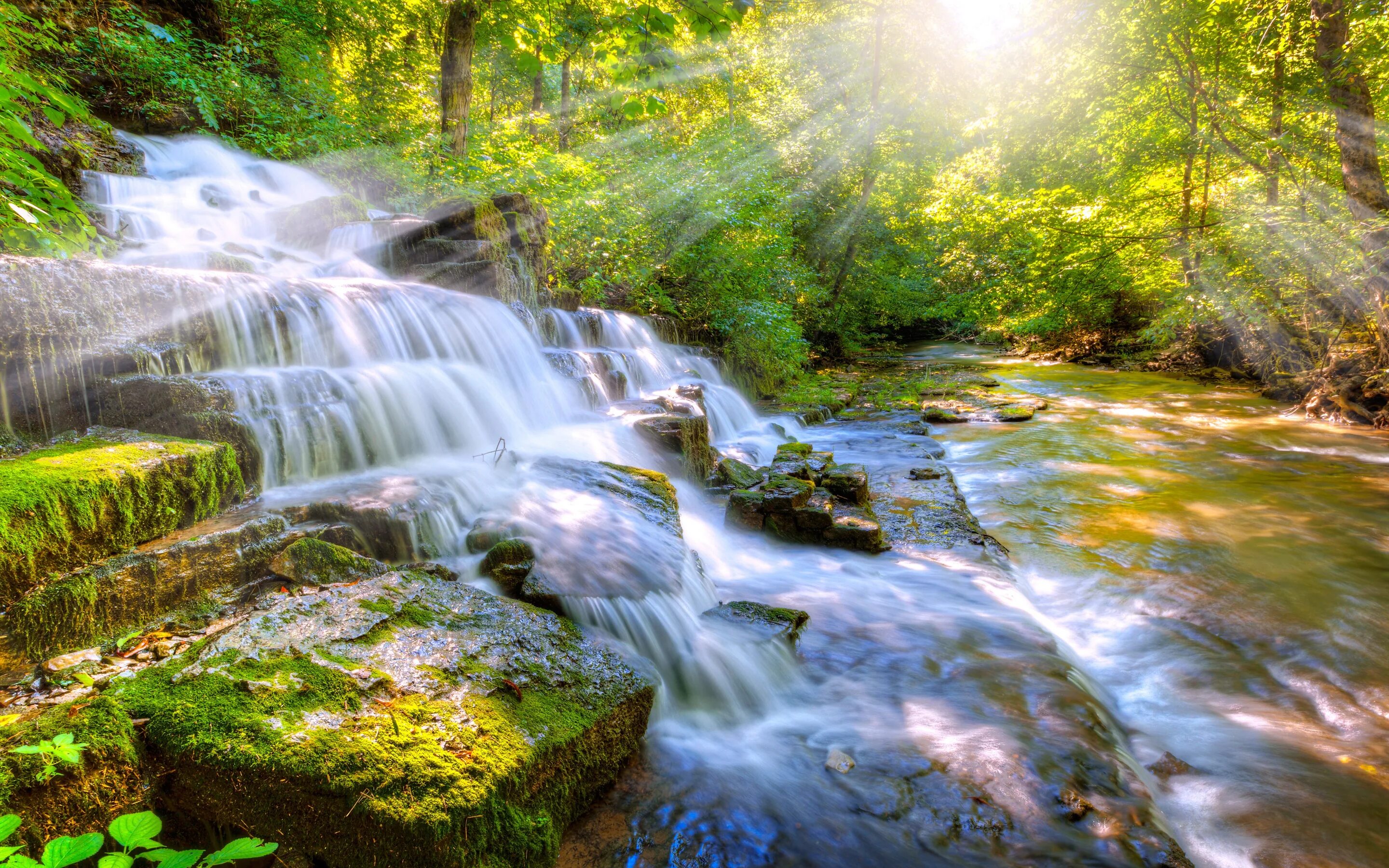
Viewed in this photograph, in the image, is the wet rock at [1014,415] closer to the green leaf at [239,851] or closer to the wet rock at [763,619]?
the wet rock at [763,619]

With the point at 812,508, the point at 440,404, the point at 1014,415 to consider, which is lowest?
the point at 812,508

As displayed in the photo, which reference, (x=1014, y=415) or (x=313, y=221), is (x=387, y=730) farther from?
(x=1014, y=415)

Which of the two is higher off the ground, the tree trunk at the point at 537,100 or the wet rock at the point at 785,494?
the tree trunk at the point at 537,100

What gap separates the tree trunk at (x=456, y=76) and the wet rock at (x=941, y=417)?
33.6ft

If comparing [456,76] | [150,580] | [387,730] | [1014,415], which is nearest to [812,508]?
[387,730]

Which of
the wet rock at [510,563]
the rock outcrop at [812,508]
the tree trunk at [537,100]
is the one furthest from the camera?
the tree trunk at [537,100]

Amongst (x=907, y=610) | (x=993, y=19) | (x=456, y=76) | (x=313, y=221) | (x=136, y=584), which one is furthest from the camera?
(x=993, y=19)

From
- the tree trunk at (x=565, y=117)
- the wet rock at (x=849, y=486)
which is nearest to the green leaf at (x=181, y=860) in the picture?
the wet rock at (x=849, y=486)

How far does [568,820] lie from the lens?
222cm

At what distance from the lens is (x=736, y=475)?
22.4ft

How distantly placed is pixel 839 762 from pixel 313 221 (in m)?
9.86

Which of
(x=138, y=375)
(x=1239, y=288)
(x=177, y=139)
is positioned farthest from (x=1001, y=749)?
(x=177, y=139)

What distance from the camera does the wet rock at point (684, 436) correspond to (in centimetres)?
666

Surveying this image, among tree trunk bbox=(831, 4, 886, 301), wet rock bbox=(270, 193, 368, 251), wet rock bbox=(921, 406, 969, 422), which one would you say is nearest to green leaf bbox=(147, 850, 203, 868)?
wet rock bbox=(270, 193, 368, 251)
